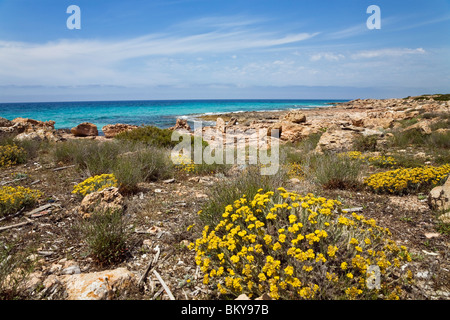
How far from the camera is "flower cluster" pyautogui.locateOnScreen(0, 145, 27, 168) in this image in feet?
26.5

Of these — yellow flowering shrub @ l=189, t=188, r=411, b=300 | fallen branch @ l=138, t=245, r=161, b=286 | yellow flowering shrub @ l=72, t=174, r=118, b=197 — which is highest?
yellow flowering shrub @ l=72, t=174, r=118, b=197

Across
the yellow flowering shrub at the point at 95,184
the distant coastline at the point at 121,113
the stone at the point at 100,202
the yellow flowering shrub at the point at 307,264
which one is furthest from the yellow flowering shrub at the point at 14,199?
the distant coastline at the point at 121,113

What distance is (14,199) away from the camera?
15.4 ft

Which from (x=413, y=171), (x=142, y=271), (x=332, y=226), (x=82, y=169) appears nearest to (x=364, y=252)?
(x=332, y=226)

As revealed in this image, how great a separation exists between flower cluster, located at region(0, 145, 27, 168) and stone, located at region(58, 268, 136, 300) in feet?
23.5

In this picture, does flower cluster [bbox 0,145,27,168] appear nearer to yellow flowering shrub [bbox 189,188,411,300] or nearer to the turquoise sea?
yellow flowering shrub [bbox 189,188,411,300]

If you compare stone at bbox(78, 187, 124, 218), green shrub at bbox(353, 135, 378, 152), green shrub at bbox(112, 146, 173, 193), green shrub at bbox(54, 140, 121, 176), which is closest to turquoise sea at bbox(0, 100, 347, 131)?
green shrub at bbox(54, 140, 121, 176)

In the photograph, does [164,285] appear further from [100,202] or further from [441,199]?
[441,199]

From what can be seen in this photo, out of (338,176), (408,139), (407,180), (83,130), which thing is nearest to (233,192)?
(338,176)

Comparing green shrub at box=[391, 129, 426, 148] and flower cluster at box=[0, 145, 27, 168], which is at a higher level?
green shrub at box=[391, 129, 426, 148]

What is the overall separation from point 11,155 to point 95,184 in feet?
17.1

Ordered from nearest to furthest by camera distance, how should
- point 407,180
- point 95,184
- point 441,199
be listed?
point 441,199 < point 95,184 < point 407,180

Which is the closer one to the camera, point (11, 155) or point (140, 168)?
point (140, 168)
